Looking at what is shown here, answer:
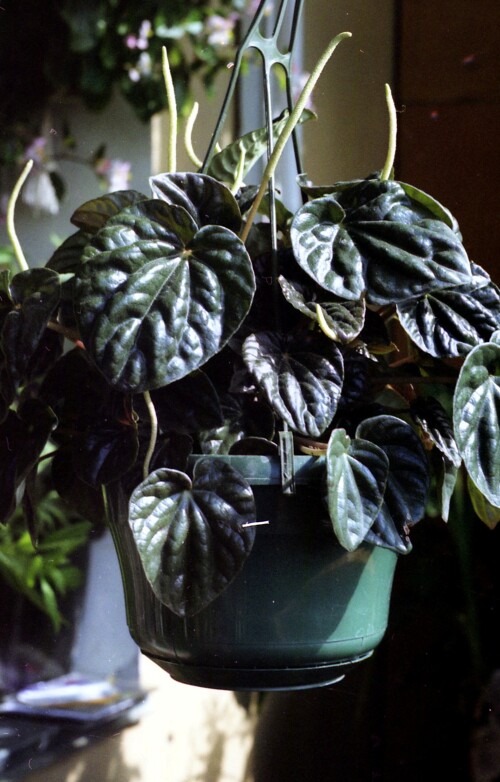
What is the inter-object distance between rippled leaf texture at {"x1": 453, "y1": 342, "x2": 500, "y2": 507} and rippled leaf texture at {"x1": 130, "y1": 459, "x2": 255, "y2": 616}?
158 millimetres

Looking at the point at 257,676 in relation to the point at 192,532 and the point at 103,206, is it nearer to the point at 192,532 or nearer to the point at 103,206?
the point at 192,532

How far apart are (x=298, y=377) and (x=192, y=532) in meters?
0.13

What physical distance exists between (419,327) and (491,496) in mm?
145

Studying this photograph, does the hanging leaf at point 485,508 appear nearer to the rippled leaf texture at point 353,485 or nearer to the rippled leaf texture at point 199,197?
the rippled leaf texture at point 353,485

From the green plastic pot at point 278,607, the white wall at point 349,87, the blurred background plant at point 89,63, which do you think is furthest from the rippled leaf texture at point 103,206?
the white wall at point 349,87

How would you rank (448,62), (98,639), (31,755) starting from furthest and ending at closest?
(448,62)
(98,639)
(31,755)

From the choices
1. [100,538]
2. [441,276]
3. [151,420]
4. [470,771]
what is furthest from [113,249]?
[470,771]

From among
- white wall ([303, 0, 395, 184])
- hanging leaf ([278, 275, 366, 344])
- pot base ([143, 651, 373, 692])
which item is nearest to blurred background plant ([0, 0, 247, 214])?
white wall ([303, 0, 395, 184])

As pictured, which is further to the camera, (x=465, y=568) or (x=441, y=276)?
(x=465, y=568)

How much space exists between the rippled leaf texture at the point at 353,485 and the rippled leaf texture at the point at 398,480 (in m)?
0.02

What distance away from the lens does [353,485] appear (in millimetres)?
563

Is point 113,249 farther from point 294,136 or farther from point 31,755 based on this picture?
point 31,755

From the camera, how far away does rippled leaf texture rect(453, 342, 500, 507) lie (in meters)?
0.56

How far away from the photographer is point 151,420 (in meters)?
0.58
